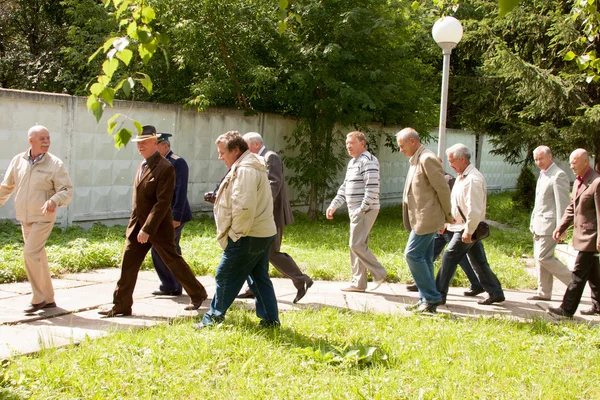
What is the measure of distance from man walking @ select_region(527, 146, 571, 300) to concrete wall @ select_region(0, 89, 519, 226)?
744cm

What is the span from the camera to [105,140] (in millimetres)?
12414

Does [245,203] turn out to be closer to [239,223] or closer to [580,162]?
[239,223]

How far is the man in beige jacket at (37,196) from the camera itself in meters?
6.78

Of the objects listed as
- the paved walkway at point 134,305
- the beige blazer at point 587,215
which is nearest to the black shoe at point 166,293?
the paved walkway at point 134,305

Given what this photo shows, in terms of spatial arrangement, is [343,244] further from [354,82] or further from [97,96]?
[97,96]

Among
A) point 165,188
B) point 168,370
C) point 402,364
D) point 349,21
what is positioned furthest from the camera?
point 349,21

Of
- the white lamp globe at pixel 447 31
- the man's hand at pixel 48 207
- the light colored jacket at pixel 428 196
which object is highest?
the white lamp globe at pixel 447 31

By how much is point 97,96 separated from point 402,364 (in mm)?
3318

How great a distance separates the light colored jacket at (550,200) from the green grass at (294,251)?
4.33ft

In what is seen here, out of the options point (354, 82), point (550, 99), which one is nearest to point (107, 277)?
point (354, 82)

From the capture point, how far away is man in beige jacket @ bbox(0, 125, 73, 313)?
6781 millimetres

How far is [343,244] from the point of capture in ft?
38.6

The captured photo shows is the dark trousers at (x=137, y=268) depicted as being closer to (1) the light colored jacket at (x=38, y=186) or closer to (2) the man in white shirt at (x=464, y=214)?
(1) the light colored jacket at (x=38, y=186)

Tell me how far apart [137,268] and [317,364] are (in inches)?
96.7
